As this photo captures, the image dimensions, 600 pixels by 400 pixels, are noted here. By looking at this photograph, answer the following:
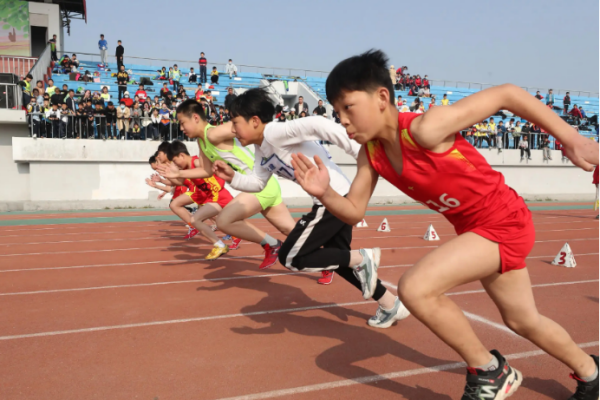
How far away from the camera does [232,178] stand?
4840 mm

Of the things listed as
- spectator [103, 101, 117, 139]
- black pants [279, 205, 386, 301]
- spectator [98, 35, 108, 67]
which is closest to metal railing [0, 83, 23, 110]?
spectator [103, 101, 117, 139]

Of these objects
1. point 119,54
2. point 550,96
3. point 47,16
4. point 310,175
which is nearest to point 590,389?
point 310,175

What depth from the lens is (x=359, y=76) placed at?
2465mm

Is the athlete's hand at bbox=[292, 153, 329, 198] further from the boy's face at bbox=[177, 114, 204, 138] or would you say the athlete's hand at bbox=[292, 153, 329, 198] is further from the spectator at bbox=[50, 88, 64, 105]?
the spectator at bbox=[50, 88, 64, 105]

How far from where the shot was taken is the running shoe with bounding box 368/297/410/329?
161 inches

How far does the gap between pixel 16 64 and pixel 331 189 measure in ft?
71.0

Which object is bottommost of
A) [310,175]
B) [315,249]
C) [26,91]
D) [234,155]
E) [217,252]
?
[217,252]

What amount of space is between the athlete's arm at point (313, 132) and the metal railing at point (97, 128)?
13.8 meters

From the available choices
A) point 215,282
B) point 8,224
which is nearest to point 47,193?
point 8,224

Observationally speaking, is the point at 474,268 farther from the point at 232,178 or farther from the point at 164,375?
the point at 232,178

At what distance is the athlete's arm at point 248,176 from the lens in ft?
15.5

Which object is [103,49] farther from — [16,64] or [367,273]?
[367,273]

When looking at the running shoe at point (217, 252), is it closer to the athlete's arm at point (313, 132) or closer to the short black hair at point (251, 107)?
the short black hair at point (251, 107)

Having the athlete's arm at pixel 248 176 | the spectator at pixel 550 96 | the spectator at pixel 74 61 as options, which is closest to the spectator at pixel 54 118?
the spectator at pixel 74 61
